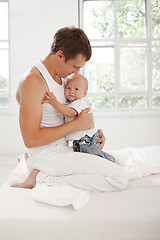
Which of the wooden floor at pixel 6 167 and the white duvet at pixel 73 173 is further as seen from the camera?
the wooden floor at pixel 6 167

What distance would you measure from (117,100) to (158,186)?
11.5ft

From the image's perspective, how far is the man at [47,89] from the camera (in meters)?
1.43

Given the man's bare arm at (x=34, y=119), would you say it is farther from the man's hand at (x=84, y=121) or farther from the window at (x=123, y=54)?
the window at (x=123, y=54)

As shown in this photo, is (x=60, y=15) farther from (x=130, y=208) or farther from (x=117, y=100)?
(x=130, y=208)

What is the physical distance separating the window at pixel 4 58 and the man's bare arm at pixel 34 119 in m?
3.64

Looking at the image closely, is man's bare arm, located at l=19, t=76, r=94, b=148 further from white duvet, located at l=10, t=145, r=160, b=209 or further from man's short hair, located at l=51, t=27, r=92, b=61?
man's short hair, located at l=51, t=27, r=92, b=61

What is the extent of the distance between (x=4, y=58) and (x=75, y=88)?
3.62 meters

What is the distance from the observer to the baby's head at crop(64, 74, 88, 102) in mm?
1697

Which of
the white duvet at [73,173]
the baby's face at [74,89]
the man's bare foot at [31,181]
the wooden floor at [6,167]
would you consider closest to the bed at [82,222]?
the white duvet at [73,173]

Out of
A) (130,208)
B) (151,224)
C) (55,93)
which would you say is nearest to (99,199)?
(130,208)

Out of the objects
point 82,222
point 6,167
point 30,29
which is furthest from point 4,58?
point 82,222

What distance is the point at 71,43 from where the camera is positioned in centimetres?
150

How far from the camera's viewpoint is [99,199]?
1.28m

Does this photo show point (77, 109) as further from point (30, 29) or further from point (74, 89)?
point (30, 29)
